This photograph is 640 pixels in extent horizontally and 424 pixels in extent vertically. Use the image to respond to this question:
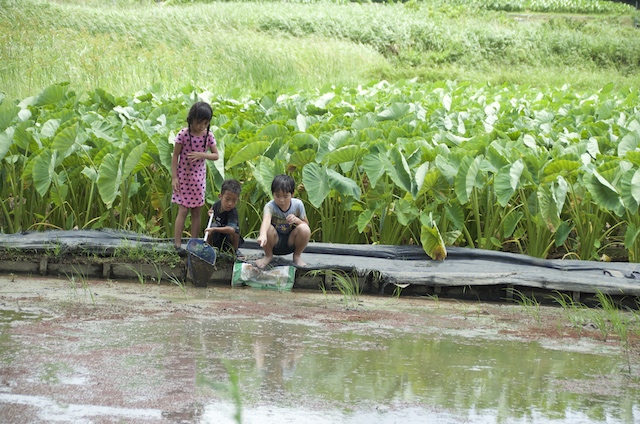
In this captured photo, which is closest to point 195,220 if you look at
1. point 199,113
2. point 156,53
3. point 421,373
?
point 199,113

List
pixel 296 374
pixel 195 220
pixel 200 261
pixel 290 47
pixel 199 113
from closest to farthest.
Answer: pixel 296 374, pixel 200 261, pixel 199 113, pixel 195 220, pixel 290 47

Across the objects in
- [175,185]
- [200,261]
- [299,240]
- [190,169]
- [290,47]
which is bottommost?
[200,261]

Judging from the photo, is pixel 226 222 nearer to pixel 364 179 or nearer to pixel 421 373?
pixel 364 179

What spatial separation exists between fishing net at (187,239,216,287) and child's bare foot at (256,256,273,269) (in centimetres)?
27

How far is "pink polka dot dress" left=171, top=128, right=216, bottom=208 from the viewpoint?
5.45m

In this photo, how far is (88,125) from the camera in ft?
21.3

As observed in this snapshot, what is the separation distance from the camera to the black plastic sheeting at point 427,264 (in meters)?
5.09

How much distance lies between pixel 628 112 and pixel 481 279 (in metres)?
4.64

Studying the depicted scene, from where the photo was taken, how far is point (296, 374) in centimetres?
337

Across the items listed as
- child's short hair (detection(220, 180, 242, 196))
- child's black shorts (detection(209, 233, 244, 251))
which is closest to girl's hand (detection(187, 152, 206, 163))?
child's short hair (detection(220, 180, 242, 196))

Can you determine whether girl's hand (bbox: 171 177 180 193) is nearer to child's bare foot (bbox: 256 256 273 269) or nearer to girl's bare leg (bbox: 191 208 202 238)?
girl's bare leg (bbox: 191 208 202 238)

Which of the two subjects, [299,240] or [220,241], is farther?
[220,241]

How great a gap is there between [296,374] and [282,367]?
104mm

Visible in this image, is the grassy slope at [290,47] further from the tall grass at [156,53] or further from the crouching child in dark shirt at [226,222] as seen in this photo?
the crouching child in dark shirt at [226,222]
